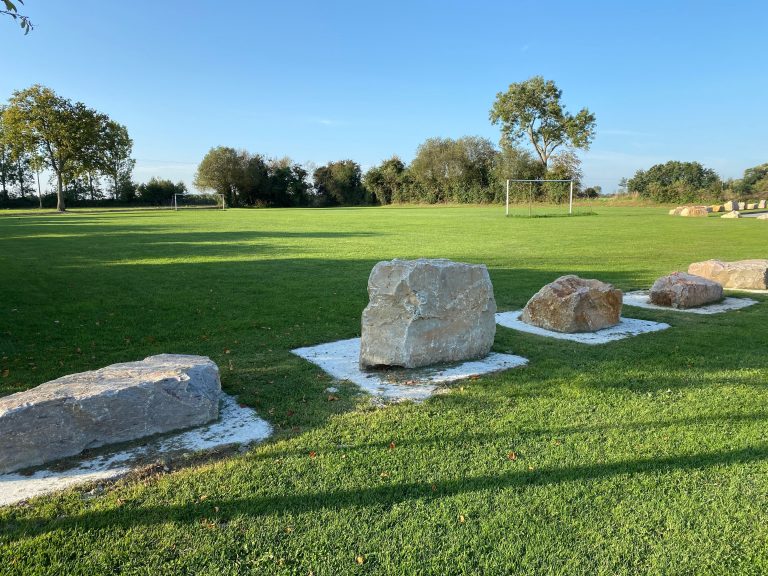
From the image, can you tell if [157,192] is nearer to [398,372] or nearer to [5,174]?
[5,174]

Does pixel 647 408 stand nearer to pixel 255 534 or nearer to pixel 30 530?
pixel 255 534

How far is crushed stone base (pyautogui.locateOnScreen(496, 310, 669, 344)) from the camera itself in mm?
6364

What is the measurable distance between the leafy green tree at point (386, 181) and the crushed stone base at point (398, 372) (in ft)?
230

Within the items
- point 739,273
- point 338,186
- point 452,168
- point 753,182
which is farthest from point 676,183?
point 739,273

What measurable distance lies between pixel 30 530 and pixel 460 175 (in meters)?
70.6

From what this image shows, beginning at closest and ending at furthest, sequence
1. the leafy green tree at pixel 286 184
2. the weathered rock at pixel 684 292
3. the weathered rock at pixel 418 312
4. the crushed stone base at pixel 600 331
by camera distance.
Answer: the weathered rock at pixel 418 312
the crushed stone base at pixel 600 331
the weathered rock at pixel 684 292
the leafy green tree at pixel 286 184

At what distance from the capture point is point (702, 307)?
8.12 meters

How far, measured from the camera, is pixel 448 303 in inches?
213

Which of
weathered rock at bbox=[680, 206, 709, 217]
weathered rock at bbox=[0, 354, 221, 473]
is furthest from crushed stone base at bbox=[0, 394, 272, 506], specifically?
weathered rock at bbox=[680, 206, 709, 217]

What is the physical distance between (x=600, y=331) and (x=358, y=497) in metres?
4.78

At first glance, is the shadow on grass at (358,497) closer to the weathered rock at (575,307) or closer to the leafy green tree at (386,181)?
the weathered rock at (575,307)

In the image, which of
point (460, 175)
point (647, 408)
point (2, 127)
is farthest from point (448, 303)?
point (460, 175)

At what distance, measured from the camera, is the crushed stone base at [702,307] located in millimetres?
7902

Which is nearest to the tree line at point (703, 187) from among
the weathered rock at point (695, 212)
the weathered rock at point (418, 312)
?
the weathered rock at point (695, 212)
